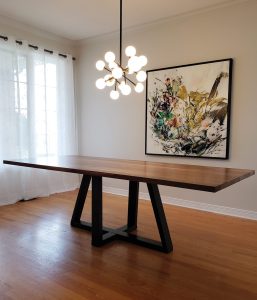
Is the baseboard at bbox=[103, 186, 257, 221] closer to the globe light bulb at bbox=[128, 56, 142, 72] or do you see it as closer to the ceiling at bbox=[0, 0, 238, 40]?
the globe light bulb at bbox=[128, 56, 142, 72]

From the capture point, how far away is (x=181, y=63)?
3729 mm

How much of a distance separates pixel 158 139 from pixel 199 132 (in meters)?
0.62

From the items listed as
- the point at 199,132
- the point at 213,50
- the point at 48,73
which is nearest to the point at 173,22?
the point at 213,50

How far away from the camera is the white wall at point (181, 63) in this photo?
129 inches

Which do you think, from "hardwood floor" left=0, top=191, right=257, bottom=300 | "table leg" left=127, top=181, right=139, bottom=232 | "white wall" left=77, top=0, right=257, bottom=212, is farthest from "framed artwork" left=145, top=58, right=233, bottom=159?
"table leg" left=127, top=181, right=139, bottom=232

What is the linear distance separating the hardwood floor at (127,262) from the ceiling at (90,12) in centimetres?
258

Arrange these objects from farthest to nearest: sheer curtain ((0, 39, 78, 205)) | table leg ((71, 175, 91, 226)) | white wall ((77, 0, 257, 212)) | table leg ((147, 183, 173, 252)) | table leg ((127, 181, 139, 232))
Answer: sheer curtain ((0, 39, 78, 205)) → white wall ((77, 0, 257, 212)) → table leg ((71, 175, 91, 226)) → table leg ((127, 181, 139, 232)) → table leg ((147, 183, 173, 252))

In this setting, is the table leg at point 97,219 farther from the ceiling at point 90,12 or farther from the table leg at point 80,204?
the ceiling at point 90,12

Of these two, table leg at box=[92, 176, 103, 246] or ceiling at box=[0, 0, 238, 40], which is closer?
table leg at box=[92, 176, 103, 246]

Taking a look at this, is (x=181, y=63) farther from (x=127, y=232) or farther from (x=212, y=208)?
(x=127, y=232)

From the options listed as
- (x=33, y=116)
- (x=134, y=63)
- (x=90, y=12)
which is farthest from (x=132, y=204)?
(x=90, y=12)

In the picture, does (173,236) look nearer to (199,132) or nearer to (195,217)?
(195,217)

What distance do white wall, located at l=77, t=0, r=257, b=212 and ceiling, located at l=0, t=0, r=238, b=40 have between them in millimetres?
200

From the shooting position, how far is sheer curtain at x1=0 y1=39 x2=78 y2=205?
3824mm
